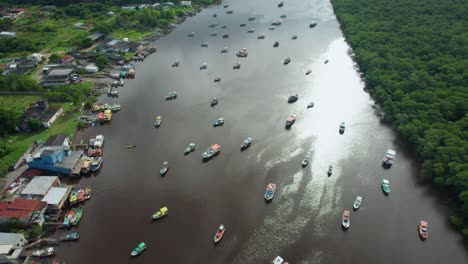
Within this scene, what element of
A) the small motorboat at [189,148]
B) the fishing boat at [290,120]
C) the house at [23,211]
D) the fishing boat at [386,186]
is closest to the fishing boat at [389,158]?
the fishing boat at [386,186]

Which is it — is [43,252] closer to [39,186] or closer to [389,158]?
[39,186]

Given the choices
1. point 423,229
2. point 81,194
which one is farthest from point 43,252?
point 423,229

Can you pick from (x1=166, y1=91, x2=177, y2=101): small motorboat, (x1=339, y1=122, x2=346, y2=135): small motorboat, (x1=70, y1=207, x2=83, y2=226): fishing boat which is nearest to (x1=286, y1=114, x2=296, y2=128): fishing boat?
(x1=339, y1=122, x2=346, y2=135): small motorboat

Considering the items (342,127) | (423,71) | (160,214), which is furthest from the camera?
(423,71)

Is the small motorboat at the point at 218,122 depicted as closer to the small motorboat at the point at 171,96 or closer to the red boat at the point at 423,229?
the small motorboat at the point at 171,96

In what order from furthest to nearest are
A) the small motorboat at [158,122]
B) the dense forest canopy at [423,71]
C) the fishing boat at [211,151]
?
the small motorboat at [158,122] → the fishing boat at [211,151] → the dense forest canopy at [423,71]

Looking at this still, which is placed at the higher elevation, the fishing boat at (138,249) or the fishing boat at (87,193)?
the fishing boat at (87,193)

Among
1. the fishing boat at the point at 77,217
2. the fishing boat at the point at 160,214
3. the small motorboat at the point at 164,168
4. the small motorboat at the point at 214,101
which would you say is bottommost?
the fishing boat at the point at 160,214

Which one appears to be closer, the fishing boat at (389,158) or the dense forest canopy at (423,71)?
the dense forest canopy at (423,71)
